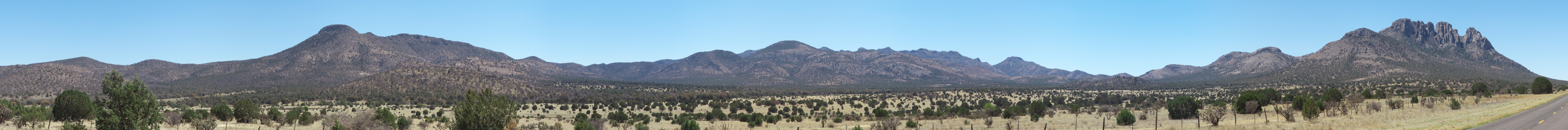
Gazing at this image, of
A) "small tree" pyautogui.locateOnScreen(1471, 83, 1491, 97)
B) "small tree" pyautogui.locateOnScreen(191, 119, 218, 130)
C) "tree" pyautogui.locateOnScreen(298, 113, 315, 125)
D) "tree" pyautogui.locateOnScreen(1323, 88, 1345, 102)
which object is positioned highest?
"small tree" pyautogui.locateOnScreen(1471, 83, 1491, 97)

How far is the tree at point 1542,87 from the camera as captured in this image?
44562 mm

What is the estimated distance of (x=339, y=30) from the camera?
14888 centimetres

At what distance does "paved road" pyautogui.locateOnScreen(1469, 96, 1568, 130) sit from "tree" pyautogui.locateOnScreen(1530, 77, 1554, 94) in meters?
33.5

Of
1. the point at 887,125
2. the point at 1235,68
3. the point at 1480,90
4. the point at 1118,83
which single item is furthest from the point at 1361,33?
the point at 887,125

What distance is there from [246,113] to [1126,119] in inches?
1496

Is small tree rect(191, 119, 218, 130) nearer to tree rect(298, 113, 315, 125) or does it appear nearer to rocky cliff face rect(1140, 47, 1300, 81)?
tree rect(298, 113, 315, 125)

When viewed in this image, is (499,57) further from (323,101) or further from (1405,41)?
(1405,41)

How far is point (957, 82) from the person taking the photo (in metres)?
161

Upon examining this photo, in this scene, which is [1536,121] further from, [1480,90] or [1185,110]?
[1480,90]

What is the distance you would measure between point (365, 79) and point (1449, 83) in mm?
115653

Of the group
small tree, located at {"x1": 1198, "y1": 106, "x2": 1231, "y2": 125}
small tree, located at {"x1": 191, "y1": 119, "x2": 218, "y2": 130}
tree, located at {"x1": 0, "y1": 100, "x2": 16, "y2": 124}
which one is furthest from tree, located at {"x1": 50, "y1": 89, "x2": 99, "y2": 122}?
small tree, located at {"x1": 1198, "y1": 106, "x2": 1231, "y2": 125}

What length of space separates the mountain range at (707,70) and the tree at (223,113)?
158 feet

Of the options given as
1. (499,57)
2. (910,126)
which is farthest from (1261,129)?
(499,57)

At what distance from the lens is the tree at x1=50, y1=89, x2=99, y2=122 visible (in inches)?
1181
